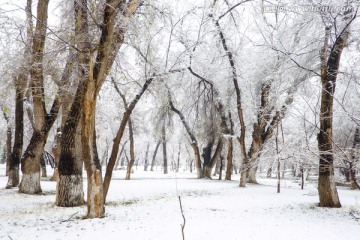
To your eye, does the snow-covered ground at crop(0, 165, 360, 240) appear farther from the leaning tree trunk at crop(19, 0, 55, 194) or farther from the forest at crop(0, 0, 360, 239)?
the leaning tree trunk at crop(19, 0, 55, 194)

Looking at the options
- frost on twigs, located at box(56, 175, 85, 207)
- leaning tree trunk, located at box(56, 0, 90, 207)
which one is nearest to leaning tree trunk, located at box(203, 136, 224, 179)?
leaning tree trunk, located at box(56, 0, 90, 207)

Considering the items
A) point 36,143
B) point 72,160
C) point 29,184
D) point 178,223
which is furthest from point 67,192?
point 36,143

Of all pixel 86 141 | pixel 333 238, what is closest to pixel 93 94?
pixel 86 141

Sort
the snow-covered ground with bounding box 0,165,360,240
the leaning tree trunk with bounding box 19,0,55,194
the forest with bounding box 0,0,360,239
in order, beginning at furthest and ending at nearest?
the leaning tree trunk with bounding box 19,0,55,194 < the forest with bounding box 0,0,360,239 < the snow-covered ground with bounding box 0,165,360,240

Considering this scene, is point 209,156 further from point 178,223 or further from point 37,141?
point 178,223

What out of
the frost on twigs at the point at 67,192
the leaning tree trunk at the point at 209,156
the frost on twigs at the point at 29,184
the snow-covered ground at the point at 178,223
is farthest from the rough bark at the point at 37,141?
the leaning tree trunk at the point at 209,156

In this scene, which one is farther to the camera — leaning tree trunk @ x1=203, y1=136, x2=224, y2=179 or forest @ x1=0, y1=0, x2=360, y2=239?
leaning tree trunk @ x1=203, y1=136, x2=224, y2=179

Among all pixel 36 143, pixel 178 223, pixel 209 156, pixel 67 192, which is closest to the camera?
pixel 178 223

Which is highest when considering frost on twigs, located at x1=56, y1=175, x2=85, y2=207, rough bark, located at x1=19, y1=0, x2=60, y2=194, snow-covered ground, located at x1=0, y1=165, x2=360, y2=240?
rough bark, located at x1=19, y1=0, x2=60, y2=194

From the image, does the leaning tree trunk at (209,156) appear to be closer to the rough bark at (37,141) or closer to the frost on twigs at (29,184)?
the rough bark at (37,141)

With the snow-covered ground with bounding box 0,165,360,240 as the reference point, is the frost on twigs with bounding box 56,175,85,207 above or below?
above

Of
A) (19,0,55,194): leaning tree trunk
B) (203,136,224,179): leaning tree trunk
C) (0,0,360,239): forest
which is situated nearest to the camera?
(0,0,360,239): forest

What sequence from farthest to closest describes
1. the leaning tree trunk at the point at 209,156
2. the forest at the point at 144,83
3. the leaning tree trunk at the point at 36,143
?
the leaning tree trunk at the point at 209,156, the leaning tree trunk at the point at 36,143, the forest at the point at 144,83

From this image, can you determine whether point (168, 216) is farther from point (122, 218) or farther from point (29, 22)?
point (29, 22)
